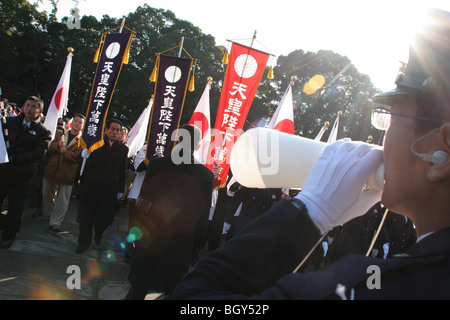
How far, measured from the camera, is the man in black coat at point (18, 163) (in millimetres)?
4254

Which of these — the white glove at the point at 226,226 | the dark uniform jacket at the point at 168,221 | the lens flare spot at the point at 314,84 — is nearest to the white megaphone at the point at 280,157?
the dark uniform jacket at the point at 168,221

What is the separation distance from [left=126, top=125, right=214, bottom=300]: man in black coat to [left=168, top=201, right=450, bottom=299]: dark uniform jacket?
2.36 meters

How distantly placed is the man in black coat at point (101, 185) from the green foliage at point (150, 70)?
65.8 feet

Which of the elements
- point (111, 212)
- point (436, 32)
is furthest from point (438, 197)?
point (111, 212)

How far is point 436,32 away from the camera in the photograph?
0.84 metres

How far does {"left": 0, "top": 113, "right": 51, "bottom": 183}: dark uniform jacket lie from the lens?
425 centimetres

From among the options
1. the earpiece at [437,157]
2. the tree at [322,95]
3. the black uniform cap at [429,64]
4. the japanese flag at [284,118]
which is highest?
the tree at [322,95]

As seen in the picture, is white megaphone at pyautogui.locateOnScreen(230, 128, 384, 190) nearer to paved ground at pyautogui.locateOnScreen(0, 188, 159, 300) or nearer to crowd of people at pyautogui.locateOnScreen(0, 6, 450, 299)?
crowd of people at pyautogui.locateOnScreen(0, 6, 450, 299)

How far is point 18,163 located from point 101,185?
1183 millimetres

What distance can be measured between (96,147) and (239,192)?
2707 millimetres

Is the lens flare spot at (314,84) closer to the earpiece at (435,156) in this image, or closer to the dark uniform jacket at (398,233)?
the dark uniform jacket at (398,233)

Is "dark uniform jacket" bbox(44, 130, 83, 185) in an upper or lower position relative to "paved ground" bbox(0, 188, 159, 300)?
upper

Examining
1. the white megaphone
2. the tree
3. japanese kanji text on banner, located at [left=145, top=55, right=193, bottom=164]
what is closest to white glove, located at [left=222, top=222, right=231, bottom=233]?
japanese kanji text on banner, located at [left=145, top=55, right=193, bottom=164]
